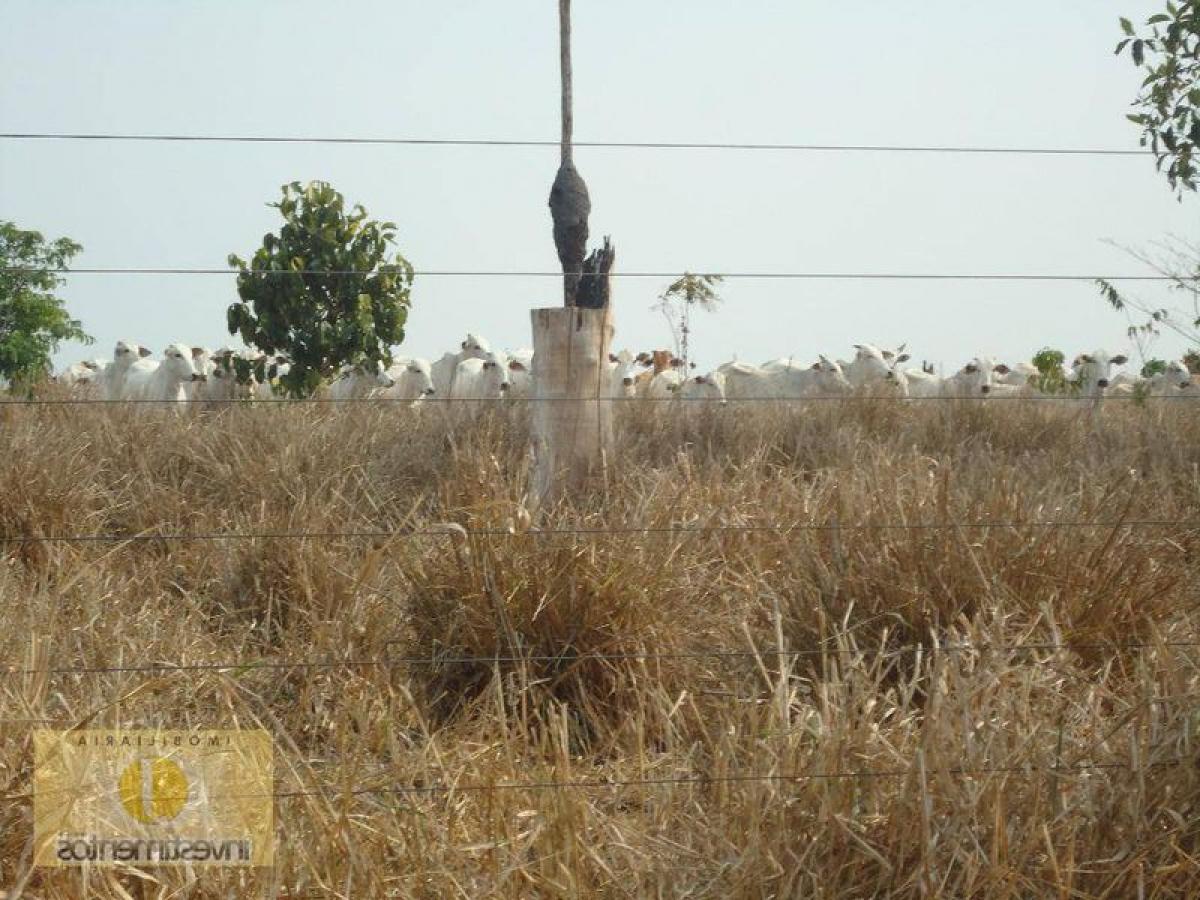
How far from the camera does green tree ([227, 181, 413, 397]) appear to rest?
12828 mm


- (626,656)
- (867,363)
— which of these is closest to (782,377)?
(867,363)

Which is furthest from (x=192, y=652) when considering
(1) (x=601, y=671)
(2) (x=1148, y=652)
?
(2) (x=1148, y=652)

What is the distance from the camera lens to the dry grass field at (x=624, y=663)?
3043 mm

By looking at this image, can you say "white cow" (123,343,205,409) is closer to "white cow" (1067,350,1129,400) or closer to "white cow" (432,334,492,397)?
"white cow" (432,334,492,397)

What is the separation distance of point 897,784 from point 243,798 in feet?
4.64

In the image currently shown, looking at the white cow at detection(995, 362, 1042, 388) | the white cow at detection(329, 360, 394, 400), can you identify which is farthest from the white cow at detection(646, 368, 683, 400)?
the white cow at detection(995, 362, 1042, 388)

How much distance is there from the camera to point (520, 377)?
48.6 ft

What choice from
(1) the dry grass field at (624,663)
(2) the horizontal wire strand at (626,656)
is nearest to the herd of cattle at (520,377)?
(1) the dry grass field at (624,663)

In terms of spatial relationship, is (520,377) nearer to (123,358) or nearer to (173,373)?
(173,373)

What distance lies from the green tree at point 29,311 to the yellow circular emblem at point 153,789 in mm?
27352

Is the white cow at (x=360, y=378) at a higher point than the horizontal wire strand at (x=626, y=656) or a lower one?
higher

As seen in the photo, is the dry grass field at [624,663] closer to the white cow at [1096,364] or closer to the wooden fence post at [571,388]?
the wooden fence post at [571,388]

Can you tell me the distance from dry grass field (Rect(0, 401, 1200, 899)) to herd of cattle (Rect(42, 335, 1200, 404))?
4.54 metres

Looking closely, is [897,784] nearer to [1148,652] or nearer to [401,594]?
[1148,652]
